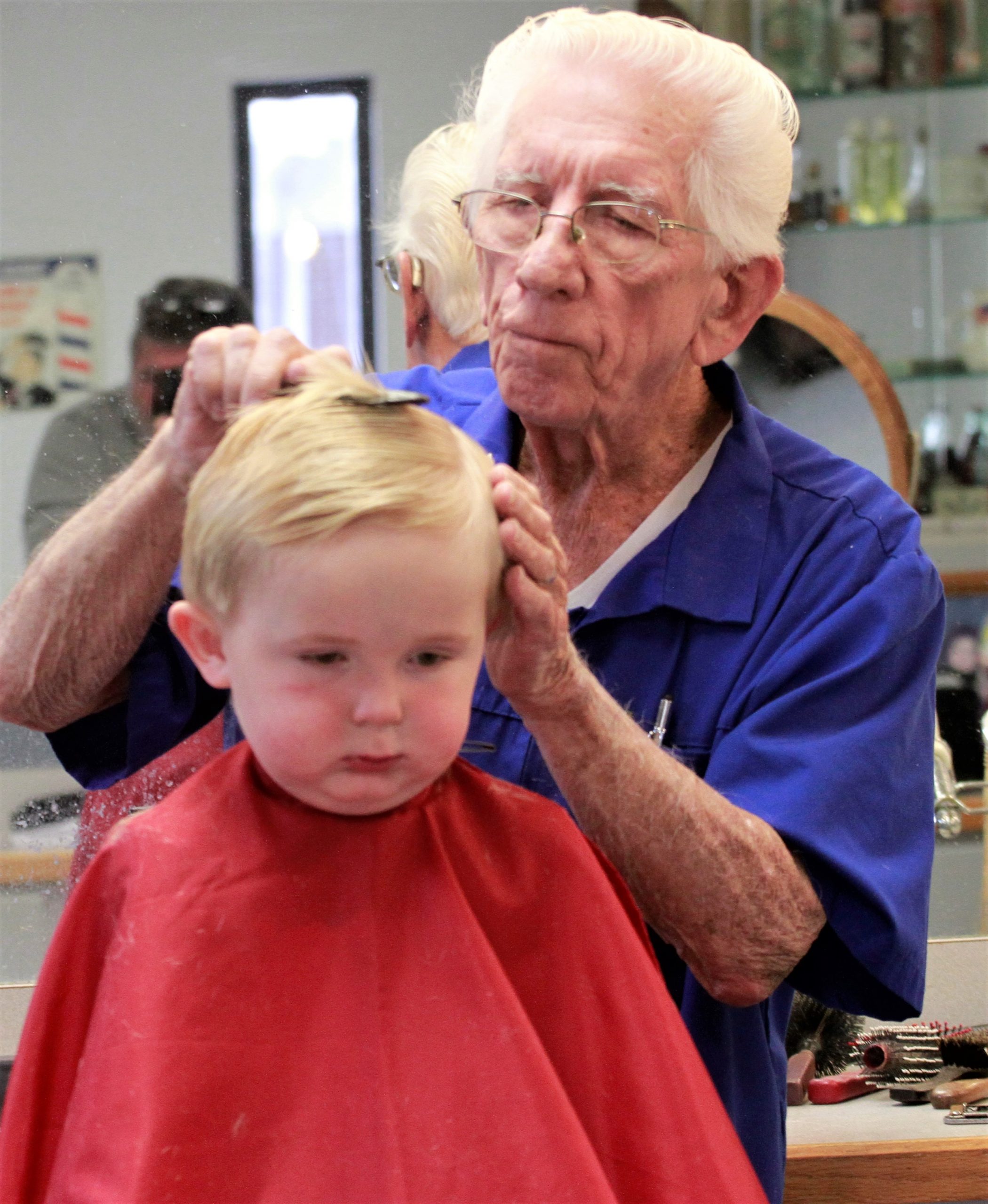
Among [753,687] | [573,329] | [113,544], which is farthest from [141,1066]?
[573,329]

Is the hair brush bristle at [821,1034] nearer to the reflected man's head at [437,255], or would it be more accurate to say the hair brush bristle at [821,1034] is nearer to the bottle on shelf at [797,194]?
the reflected man's head at [437,255]

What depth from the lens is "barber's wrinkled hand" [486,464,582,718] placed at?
42.0 inches

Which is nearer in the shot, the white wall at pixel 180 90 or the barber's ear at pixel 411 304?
the barber's ear at pixel 411 304

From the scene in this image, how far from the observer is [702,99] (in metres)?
1.37

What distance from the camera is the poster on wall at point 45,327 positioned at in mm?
2516

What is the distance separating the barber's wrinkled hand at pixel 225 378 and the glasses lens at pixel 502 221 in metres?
0.30

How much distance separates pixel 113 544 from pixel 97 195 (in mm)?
1394

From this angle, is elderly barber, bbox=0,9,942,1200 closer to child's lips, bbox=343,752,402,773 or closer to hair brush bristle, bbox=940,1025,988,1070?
child's lips, bbox=343,752,402,773

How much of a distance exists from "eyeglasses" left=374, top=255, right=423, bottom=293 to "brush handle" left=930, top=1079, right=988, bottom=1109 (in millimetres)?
1370

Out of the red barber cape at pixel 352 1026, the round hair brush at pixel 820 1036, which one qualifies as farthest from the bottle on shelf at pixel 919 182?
the red barber cape at pixel 352 1026

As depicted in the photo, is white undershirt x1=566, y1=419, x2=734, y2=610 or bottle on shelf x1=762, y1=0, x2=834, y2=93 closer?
white undershirt x1=566, y1=419, x2=734, y2=610

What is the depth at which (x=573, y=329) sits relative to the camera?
1.35 meters

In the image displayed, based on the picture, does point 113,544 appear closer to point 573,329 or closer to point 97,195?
point 573,329

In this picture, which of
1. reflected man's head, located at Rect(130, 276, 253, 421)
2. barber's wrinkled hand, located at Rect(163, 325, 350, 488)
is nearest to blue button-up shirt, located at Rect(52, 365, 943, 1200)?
barber's wrinkled hand, located at Rect(163, 325, 350, 488)
